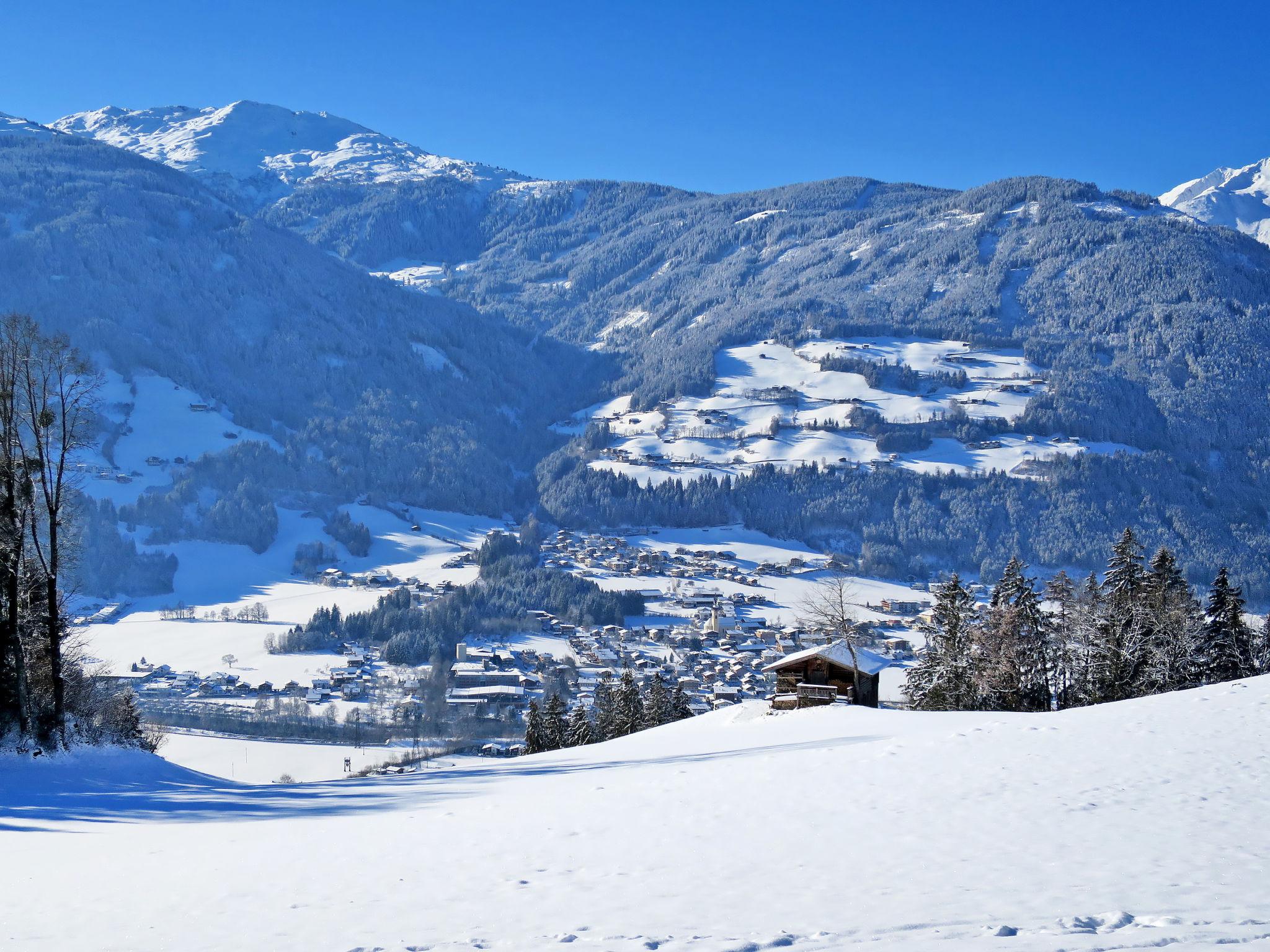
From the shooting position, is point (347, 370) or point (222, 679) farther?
point (347, 370)

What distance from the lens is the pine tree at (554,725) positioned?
4819cm

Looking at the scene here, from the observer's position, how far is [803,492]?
139 meters

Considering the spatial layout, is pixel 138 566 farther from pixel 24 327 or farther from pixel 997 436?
pixel 997 436

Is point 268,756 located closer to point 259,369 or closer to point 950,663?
point 950,663

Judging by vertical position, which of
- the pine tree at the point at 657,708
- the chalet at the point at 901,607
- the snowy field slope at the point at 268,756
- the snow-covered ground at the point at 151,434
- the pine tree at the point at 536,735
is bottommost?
the snowy field slope at the point at 268,756

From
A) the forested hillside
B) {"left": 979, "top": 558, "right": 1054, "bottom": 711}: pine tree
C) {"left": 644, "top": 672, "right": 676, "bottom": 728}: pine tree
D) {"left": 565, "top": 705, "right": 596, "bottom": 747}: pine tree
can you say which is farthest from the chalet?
the forested hillside

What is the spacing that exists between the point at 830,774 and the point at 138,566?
369 ft

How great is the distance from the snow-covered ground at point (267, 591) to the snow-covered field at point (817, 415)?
3499cm

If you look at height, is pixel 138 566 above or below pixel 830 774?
above

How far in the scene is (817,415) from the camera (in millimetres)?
164875

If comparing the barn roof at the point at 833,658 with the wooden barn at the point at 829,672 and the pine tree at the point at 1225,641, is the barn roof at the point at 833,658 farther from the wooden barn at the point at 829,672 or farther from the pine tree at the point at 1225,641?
the pine tree at the point at 1225,641

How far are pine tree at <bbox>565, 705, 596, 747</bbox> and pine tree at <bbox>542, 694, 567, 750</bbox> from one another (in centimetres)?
29

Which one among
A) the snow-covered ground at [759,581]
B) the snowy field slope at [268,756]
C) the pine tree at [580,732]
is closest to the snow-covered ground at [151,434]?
the snow-covered ground at [759,581]

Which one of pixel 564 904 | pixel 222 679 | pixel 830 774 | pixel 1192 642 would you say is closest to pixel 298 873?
pixel 564 904
